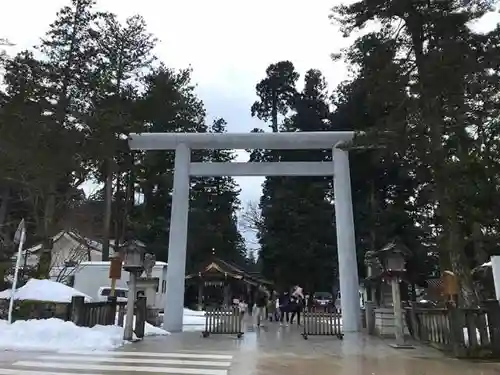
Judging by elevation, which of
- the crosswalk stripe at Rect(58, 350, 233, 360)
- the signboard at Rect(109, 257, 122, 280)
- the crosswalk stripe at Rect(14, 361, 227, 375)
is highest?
the signboard at Rect(109, 257, 122, 280)

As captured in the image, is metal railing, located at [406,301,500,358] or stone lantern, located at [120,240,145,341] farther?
stone lantern, located at [120,240,145,341]

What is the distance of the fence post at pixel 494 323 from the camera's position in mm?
8219

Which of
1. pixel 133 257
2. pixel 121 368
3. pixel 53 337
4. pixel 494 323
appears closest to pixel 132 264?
pixel 133 257

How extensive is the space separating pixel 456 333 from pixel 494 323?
2.28 ft

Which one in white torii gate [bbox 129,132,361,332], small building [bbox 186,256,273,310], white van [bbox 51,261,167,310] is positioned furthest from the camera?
small building [bbox 186,256,273,310]

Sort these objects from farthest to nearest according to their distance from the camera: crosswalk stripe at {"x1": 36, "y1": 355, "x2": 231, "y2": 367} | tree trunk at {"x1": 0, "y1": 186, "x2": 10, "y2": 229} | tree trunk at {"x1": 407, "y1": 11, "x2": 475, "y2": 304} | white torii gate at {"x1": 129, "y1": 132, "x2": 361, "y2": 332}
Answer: tree trunk at {"x1": 0, "y1": 186, "x2": 10, "y2": 229}, white torii gate at {"x1": 129, "y1": 132, "x2": 361, "y2": 332}, tree trunk at {"x1": 407, "y1": 11, "x2": 475, "y2": 304}, crosswalk stripe at {"x1": 36, "y1": 355, "x2": 231, "y2": 367}

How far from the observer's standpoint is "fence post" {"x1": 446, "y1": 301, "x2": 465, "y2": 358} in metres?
8.36

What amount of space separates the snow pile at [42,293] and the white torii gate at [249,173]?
3139 mm

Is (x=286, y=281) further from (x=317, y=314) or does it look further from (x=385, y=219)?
(x=317, y=314)

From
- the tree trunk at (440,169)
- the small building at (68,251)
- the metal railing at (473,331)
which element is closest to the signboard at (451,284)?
the tree trunk at (440,169)

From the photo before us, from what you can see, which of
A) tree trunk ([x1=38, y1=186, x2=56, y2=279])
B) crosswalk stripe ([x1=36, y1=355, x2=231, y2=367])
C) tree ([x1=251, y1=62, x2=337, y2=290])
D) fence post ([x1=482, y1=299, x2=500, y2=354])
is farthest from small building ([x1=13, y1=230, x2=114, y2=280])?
fence post ([x1=482, y1=299, x2=500, y2=354])

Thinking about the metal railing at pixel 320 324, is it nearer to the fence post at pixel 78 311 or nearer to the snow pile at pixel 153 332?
the snow pile at pixel 153 332

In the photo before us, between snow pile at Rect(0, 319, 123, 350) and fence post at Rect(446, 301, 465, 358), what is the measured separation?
6.73m

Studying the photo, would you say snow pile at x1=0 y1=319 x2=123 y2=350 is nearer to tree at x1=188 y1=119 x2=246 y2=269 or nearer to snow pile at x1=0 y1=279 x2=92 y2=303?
snow pile at x1=0 y1=279 x2=92 y2=303
